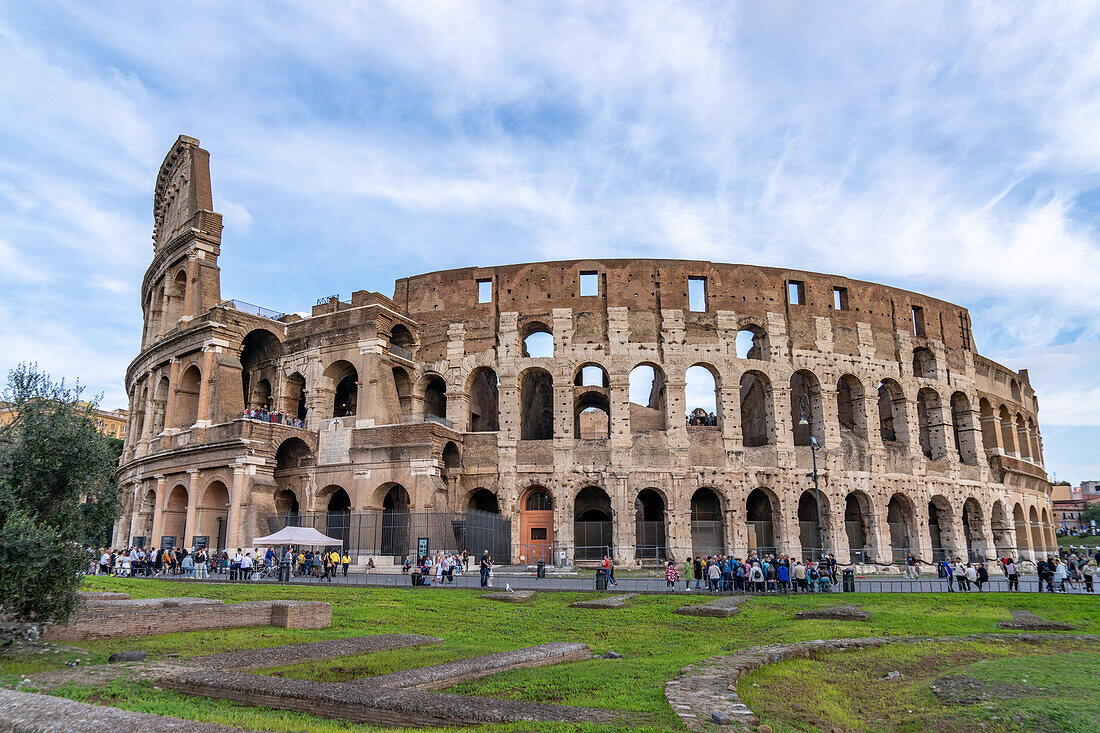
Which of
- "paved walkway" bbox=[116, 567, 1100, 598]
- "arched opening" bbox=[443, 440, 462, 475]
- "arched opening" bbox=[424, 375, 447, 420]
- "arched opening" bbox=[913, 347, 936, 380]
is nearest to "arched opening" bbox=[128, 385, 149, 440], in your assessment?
"arched opening" bbox=[424, 375, 447, 420]

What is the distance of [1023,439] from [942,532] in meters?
12.7

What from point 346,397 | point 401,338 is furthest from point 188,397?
point 401,338

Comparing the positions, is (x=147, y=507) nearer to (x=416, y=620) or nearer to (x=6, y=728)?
(x=416, y=620)

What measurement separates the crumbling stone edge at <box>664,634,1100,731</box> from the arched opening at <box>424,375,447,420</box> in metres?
26.9

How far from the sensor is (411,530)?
2831cm

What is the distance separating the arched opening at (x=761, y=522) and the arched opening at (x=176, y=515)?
2579 cm

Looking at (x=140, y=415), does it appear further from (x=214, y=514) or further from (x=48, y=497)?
(x=48, y=497)

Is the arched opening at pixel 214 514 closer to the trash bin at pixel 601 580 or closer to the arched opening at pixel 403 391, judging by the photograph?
the arched opening at pixel 403 391

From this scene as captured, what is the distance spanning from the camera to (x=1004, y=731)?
618cm

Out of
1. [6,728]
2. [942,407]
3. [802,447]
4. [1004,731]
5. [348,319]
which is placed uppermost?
[348,319]

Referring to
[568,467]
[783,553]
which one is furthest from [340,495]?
[783,553]

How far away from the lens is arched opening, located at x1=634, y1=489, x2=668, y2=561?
31.5m

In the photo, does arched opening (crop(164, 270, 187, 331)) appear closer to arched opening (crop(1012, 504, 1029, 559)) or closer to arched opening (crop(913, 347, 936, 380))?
arched opening (crop(913, 347, 936, 380))

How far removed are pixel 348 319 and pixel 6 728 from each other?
→ 3066 cm
